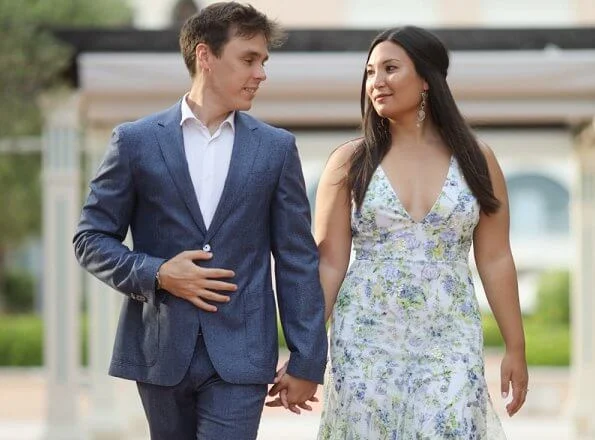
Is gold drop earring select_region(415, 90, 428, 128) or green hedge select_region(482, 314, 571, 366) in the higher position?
gold drop earring select_region(415, 90, 428, 128)

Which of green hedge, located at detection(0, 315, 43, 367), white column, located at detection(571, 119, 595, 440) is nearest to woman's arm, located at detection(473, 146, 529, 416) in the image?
white column, located at detection(571, 119, 595, 440)

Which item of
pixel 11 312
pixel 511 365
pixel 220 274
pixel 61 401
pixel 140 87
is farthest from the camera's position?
pixel 11 312

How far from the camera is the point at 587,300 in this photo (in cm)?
1109

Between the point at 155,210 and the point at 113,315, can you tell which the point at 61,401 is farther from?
the point at 155,210

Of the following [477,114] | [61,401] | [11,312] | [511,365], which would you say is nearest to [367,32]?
[477,114]

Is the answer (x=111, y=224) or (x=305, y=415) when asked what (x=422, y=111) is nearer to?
(x=111, y=224)

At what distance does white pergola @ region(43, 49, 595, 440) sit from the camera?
28.1 feet

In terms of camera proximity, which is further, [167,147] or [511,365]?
[511,365]

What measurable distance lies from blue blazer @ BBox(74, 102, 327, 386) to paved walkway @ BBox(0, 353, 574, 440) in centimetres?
610

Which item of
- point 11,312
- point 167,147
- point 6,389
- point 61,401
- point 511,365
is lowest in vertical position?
point 11,312

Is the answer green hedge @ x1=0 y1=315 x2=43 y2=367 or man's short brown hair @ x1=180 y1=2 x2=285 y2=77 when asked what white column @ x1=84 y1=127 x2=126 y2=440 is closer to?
man's short brown hair @ x1=180 y1=2 x2=285 y2=77

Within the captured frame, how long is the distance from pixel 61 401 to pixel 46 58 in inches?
79.3

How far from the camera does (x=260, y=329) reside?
417 centimetres

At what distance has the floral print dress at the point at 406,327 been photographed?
14.5ft
